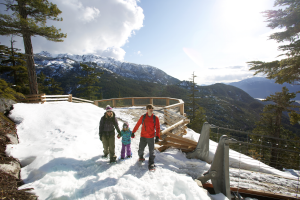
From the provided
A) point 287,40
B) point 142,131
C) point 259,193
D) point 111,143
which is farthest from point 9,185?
point 287,40

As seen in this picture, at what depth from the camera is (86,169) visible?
3672 mm

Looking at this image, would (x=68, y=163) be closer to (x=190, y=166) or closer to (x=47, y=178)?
(x=47, y=178)

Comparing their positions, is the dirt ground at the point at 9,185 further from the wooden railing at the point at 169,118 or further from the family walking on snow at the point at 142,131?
the wooden railing at the point at 169,118

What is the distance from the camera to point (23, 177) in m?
3.11

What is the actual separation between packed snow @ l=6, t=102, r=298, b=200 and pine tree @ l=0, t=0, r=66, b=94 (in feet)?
17.6

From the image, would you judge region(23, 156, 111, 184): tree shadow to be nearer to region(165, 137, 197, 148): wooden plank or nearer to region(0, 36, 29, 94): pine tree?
region(165, 137, 197, 148): wooden plank

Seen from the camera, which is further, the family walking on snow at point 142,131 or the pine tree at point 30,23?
the pine tree at point 30,23

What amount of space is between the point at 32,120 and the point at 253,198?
885 centimetres

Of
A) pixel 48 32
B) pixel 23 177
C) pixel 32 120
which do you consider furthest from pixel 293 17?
pixel 48 32

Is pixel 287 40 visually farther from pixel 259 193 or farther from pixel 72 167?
pixel 72 167

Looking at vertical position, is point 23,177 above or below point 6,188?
below

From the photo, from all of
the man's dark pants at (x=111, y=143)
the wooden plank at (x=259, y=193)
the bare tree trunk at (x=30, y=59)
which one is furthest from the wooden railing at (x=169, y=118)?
the man's dark pants at (x=111, y=143)

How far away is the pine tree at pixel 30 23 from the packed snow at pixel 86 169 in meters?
5.38

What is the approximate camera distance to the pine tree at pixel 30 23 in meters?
7.89
